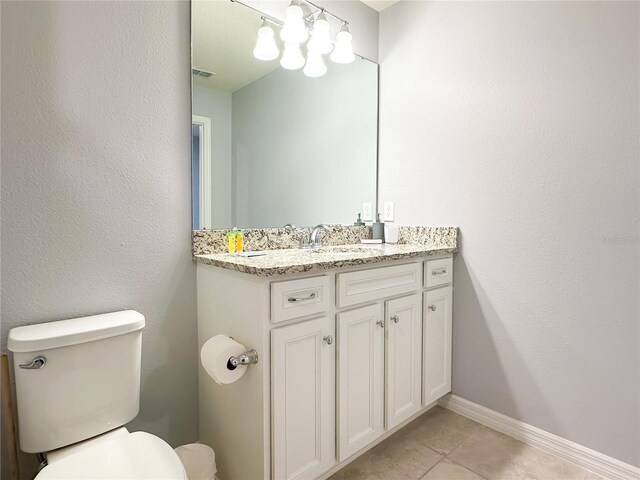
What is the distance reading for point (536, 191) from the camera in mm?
1680

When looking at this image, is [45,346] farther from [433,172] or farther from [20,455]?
[433,172]

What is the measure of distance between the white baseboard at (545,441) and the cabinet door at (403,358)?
36cm

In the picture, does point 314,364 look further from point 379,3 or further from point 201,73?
point 379,3

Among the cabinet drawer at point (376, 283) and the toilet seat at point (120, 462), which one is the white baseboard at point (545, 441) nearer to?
the cabinet drawer at point (376, 283)

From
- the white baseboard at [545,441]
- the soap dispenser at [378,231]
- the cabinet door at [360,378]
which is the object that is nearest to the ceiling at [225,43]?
the soap dispenser at [378,231]

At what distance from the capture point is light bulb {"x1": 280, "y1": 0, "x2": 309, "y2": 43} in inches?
67.6

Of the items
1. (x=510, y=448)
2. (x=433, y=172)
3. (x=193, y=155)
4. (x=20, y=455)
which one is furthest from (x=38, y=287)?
(x=510, y=448)

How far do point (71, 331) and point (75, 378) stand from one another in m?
0.15

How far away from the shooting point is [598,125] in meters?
1.51

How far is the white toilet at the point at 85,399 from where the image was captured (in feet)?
3.27

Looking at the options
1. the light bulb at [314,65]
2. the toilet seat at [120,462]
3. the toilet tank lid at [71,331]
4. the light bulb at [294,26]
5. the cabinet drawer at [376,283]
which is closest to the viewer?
the toilet seat at [120,462]

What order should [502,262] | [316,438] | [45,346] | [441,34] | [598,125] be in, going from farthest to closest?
[441,34] < [502,262] < [598,125] < [316,438] < [45,346]

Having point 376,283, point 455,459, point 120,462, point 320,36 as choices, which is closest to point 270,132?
point 320,36

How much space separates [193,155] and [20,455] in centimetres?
121
